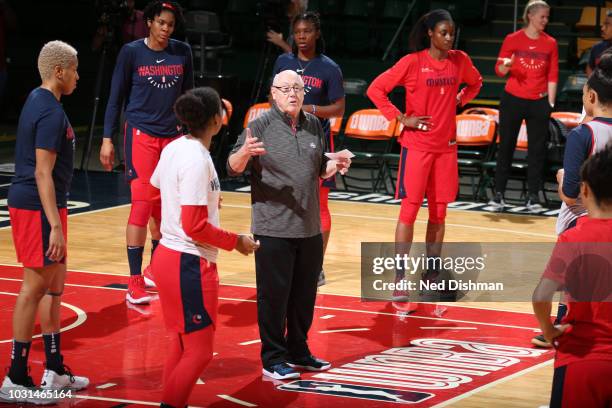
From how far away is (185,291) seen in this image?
5.15 metres

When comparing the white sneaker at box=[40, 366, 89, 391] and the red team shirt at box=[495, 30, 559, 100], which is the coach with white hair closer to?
the white sneaker at box=[40, 366, 89, 391]

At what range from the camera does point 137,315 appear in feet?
25.3

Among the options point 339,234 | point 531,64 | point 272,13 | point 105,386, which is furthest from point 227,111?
point 105,386

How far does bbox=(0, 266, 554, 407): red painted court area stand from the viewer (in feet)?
19.6

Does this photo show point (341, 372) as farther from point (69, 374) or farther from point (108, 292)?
point (108, 292)

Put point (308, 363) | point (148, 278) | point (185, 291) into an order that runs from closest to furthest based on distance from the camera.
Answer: point (185, 291) → point (308, 363) → point (148, 278)

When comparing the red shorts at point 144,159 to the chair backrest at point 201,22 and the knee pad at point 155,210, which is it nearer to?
the knee pad at point 155,210

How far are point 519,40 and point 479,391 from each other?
22.2 feet

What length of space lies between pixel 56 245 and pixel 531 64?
756cm

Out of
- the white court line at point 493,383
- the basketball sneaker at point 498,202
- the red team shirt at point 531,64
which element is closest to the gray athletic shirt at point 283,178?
the white court line at point 493,383

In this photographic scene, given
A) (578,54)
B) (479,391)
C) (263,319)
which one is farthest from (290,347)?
(578,54)

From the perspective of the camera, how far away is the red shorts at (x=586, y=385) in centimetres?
391

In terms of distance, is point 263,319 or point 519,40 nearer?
point 263,319

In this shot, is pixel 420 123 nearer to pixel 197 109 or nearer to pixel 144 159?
pixel 144 159
